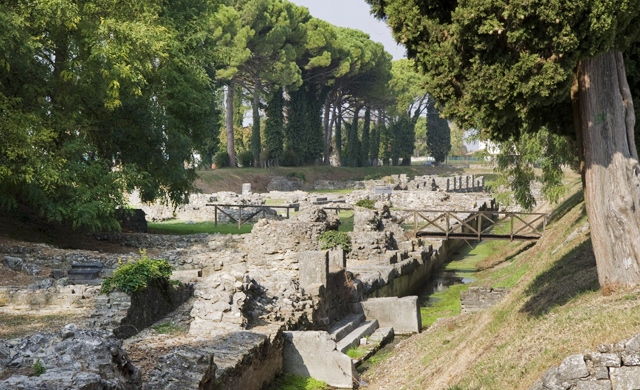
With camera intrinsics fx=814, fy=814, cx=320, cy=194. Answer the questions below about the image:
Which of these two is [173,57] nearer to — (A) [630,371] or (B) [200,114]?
(B) [200,114]

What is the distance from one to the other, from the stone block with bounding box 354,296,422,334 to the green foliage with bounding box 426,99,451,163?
69.1 m

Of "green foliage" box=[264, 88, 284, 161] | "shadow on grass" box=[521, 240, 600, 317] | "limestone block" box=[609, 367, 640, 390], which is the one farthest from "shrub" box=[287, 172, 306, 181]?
"limestone block" box=[609, 367, 640, 390]

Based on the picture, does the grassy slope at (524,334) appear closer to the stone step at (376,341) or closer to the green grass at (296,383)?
the stone step at (376,341)

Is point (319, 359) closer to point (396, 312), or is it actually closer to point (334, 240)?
point (396, 312)

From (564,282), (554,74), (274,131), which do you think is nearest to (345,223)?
(564,282)

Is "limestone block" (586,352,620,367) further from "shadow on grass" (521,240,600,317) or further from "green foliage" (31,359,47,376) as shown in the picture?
"green foliage" (31,359,47,376)

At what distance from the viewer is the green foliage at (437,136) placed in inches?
3374

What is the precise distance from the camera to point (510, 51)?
10758 mm

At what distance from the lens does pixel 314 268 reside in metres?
16.0

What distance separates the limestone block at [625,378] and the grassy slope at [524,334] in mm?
445

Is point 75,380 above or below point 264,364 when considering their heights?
above

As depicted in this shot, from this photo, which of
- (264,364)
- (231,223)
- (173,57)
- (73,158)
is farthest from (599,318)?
(231,223)

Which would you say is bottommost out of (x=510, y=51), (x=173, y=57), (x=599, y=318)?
(x=599, y=318)

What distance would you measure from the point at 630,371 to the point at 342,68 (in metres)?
61.1
